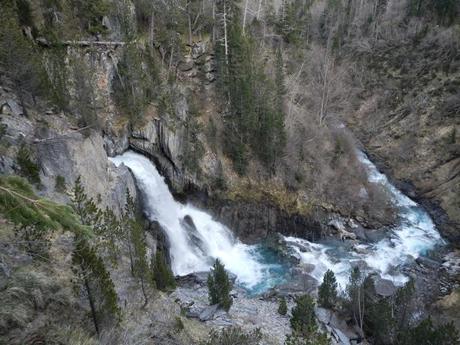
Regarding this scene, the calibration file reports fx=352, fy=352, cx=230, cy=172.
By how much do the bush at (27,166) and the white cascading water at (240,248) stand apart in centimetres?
895

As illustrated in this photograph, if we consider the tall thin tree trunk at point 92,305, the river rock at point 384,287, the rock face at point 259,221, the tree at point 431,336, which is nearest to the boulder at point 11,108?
the tall thin tree trunk at point 92,305

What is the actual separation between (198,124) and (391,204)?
66.5 ft

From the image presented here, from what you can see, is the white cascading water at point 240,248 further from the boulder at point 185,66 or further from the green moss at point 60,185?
the boulder at point 185,66

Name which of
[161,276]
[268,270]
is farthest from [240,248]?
[161,276]

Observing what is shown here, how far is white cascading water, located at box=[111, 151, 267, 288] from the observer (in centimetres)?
2550

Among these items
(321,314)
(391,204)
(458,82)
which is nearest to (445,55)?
(458,82)

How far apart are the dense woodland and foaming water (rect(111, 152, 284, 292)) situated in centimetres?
218

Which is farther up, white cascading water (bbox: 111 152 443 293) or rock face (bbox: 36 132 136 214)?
rock face (bbox: 36 132 136 214)

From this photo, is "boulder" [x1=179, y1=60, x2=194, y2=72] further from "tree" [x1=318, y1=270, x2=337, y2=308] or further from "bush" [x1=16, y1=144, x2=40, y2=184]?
"tree" [x1=318, y1=270, x2=337, y2=308]

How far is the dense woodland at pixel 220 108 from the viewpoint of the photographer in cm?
1141

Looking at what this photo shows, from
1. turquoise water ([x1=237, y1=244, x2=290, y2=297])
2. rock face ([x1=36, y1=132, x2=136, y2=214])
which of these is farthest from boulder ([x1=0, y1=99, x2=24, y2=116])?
turquoise water ([x1=237, y1=244, x2=290, y2=297])

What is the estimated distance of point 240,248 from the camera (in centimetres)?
2916

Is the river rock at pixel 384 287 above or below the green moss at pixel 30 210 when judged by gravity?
below

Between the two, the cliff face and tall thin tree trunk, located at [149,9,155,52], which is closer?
tall thin tree trunk, located at [149,9,155,52]
